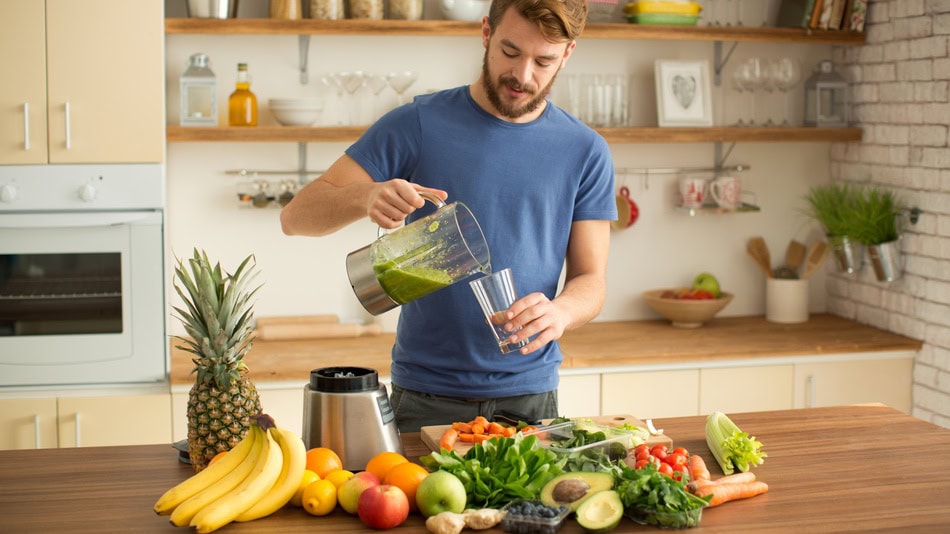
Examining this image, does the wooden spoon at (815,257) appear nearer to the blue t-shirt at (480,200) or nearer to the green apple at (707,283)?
the green apple at (707,283)

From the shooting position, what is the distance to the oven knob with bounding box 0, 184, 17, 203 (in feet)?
11.2

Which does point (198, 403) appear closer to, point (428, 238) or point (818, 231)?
point (428, 238)

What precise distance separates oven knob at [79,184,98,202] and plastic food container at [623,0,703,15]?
2.07m

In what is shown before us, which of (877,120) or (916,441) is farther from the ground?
(877,120)

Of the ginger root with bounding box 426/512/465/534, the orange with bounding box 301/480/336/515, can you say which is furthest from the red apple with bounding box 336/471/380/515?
the ginger root with bounding box 426/512/465/534

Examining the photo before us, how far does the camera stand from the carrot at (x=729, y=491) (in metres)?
1.87

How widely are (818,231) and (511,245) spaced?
8.22ft

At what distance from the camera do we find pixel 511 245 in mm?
2482

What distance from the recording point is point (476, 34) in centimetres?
392

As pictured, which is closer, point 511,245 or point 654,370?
point 511,245

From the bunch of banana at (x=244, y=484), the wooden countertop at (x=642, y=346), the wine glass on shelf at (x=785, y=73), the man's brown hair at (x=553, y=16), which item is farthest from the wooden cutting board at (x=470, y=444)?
the wine glass on shelf at (x=785, y=73)

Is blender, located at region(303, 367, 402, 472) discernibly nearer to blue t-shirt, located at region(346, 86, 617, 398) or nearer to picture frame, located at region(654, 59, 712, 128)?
blue t-shirt, located at region(346, 86, 617, 398)

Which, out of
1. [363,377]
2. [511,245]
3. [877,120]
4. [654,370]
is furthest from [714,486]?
[877,120]

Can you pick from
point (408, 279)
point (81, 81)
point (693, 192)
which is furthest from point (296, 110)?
point (408, 279)
